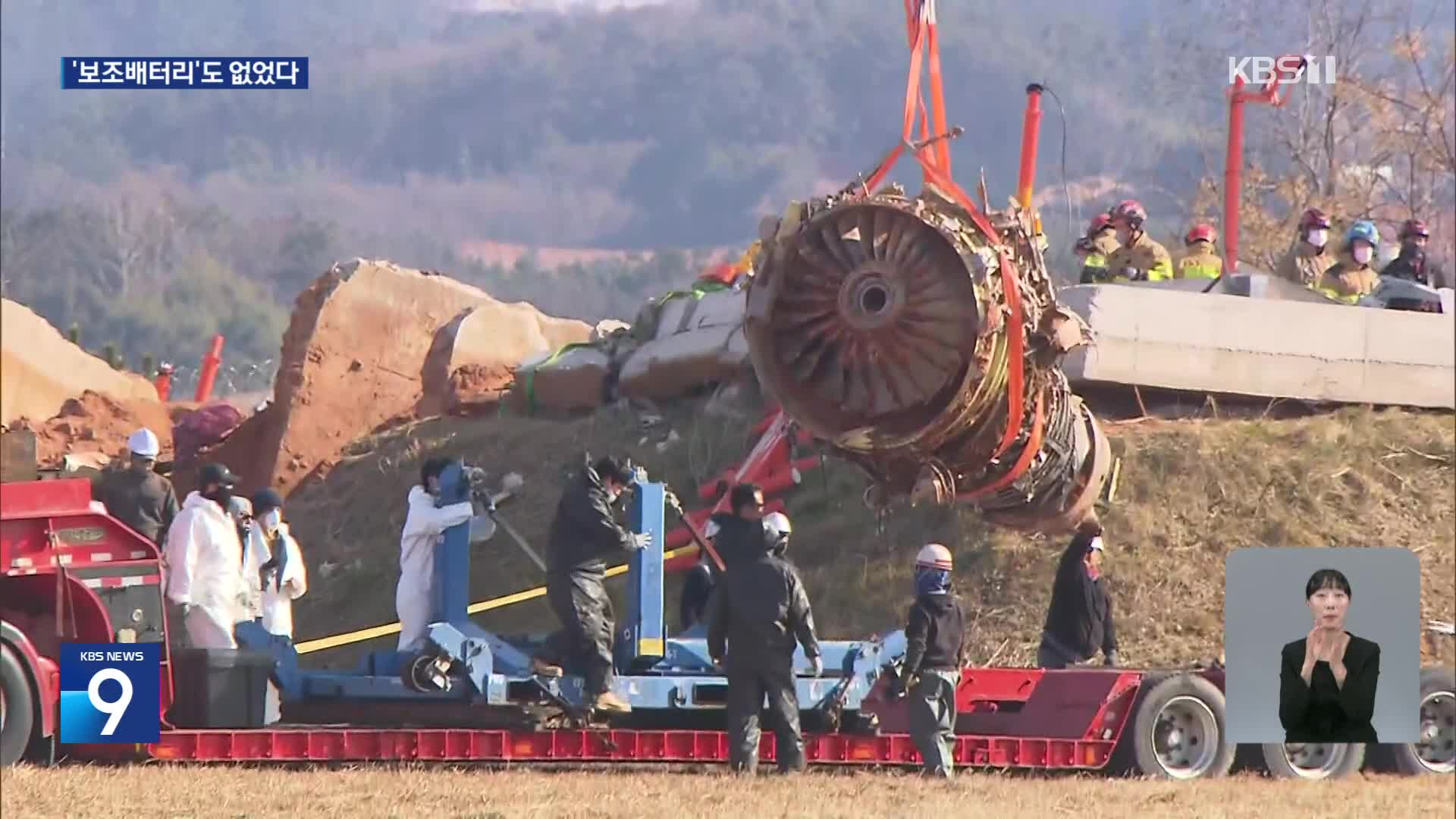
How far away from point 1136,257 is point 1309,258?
1.48 m

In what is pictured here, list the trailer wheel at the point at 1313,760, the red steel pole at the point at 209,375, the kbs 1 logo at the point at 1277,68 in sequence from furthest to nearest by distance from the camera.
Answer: the red steel pole at the point at 209,375 → the kbs 1 logo at the point at 1277,68 → the trailer wheel at the point at 1313,760

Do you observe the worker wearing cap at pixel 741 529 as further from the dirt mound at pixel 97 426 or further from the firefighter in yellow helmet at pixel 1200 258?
the dirt mound at pixel 97 426

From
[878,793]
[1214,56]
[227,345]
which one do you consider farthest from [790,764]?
[227,345]

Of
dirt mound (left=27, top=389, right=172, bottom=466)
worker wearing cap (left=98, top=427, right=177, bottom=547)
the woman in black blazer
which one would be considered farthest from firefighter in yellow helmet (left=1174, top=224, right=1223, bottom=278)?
dirt mound (left=27, top=389, right=172, bottom=466)

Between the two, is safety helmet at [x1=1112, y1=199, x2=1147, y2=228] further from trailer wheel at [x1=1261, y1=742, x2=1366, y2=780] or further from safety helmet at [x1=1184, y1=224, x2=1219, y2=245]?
trailer wheel at [x1=1261, y1=742, x2=1366, y2=780]

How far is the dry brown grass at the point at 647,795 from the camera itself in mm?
13398

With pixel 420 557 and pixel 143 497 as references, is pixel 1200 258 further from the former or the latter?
pixel 143 497

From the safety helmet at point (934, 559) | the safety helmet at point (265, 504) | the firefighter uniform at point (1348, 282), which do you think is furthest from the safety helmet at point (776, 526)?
the firefighter uniform at point (1348, 282)

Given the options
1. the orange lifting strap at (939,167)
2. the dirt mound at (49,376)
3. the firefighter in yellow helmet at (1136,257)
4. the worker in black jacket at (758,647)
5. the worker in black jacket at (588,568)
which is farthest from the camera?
the dirt mound at (49,376)

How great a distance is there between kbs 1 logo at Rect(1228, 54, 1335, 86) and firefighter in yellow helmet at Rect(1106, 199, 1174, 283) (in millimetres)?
1514

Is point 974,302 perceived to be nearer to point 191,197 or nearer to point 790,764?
point 790,764

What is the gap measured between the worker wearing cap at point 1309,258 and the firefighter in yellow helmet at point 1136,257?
1.02m

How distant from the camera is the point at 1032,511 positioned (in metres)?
18.2

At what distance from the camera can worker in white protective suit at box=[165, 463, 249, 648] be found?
16.3 meters
